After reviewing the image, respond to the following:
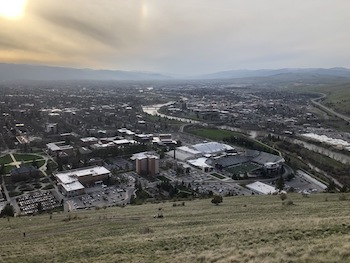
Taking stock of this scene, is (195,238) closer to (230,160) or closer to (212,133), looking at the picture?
(230,160)

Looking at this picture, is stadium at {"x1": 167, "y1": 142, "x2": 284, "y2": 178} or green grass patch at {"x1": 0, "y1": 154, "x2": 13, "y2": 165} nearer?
stadium at {"x1": 167, "y1": 142, "x2": 284, "y2": 178}

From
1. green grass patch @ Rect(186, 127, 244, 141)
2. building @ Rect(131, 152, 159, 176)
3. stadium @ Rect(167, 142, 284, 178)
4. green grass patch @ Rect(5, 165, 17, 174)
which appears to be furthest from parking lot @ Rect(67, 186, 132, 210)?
green grass patch @ Rect(186, 127, 244, 141)

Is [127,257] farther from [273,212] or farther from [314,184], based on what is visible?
[314,184]

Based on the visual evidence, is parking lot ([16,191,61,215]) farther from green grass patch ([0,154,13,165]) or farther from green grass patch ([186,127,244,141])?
green grass patch ([186,127,244,141])

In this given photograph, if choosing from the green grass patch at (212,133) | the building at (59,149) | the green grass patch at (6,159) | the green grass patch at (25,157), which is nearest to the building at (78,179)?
the building at (59,149)

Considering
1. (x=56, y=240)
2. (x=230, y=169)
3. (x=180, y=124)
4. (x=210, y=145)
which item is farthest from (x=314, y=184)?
(x=180, y=124)

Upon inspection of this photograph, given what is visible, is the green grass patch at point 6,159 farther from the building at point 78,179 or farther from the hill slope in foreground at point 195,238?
the hill slope in foreground at point 195,238
